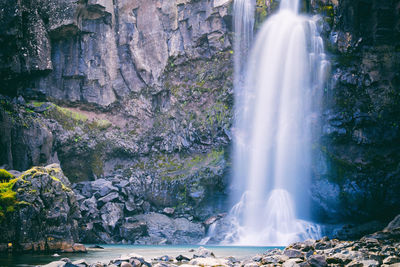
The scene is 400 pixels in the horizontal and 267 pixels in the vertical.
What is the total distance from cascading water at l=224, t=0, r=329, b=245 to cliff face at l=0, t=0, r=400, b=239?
126 centimetres

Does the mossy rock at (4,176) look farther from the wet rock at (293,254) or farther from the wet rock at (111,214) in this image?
the wet rock at (293,254)

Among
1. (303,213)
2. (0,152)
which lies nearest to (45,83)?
(0,152)

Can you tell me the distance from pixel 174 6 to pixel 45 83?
16372mm

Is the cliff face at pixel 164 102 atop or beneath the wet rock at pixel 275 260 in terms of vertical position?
atop

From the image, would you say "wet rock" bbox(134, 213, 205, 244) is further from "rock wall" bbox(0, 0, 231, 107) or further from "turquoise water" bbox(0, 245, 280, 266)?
"rock wall" bbox(0, 0, 231, 107)

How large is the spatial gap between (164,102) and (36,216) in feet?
74.2

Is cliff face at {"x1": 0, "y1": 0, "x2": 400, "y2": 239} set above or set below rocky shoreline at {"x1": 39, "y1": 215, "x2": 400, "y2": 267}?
above

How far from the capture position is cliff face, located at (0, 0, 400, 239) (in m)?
28.9

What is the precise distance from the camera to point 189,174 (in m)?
34.1

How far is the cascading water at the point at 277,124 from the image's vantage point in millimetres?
29859

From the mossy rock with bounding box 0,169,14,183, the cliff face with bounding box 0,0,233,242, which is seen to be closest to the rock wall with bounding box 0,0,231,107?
the cliff face with bounding box 0,0,233,242

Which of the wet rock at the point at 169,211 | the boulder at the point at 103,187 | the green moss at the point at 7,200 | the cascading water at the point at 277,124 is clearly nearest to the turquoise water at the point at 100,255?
the green moss at the point at 7,200

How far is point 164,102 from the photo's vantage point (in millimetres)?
38188

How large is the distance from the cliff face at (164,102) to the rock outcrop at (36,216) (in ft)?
26.0
